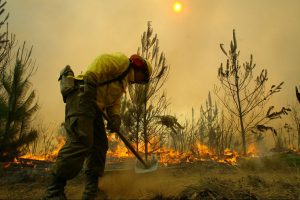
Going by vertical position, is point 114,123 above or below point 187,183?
above

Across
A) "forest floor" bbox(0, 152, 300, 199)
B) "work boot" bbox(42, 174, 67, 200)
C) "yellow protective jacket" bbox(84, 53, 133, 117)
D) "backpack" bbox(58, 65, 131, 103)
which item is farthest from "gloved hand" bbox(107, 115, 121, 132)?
"work boot" bbox(42, 174, 67, 200)

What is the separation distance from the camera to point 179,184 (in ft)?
14.1

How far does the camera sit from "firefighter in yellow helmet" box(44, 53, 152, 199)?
343 centimetres

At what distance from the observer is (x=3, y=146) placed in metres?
7.99

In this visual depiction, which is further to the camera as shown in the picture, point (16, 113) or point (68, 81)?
point (16, 113)

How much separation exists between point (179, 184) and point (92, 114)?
1.56 meters

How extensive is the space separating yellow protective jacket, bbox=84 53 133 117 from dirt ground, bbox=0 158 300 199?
4.01 ft

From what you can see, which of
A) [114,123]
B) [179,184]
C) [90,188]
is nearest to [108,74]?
[114,123]

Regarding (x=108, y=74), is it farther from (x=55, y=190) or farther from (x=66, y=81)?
(x=55, y=190)

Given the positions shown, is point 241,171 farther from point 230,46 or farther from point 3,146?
point 3,146

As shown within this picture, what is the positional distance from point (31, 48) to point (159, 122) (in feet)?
13.3

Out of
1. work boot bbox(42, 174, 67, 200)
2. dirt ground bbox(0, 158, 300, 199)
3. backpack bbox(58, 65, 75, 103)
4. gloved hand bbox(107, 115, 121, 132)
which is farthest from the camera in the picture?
gloved hand bbox(107, 115, 121, 132)

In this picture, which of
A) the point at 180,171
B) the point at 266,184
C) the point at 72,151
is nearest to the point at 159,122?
the point at 180,171

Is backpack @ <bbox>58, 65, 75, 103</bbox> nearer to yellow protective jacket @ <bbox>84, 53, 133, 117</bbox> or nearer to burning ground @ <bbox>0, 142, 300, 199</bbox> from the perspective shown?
yellow protective jacket @ <bbox>84, 53, 133, 117</bbox>
